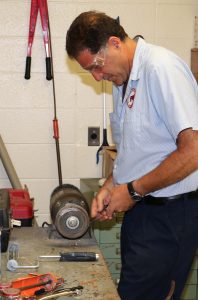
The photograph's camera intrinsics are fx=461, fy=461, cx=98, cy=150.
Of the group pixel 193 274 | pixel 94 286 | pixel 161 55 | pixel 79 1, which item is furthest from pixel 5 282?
pixel 79 1

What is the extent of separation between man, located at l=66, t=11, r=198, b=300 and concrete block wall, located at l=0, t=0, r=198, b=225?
107cm

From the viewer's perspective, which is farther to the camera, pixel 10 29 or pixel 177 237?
pixel 10 29

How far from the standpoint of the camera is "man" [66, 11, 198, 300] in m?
1.51

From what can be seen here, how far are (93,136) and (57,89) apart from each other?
1.17 feet

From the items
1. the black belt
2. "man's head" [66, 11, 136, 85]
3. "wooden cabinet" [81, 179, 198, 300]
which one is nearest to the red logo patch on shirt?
"man's head" [66, 11, 136, 85]

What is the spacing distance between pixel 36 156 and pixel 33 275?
4.73ft

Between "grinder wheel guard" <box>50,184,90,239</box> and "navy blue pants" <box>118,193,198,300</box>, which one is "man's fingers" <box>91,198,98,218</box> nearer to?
"grinder wheel guard" <box>50,184,90,239</box>

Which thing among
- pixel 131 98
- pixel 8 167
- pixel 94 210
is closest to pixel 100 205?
pixel 94 210

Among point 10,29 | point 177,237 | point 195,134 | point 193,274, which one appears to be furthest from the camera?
point 10,29

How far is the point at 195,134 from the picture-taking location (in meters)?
1.45

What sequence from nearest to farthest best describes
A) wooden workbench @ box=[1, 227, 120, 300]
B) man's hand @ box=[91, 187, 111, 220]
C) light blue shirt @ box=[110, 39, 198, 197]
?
wooden workbench @ box=[1, 227, 120, 300] → light blue shirt @ box=[110, 39, 198, 197] → man's hand @ box=[91, 187, 111, 220]

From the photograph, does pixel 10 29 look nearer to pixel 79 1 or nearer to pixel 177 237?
pixel 79 1

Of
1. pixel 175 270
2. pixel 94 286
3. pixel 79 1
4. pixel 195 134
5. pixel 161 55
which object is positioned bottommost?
pixel 175 270

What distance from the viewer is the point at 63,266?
152cm
